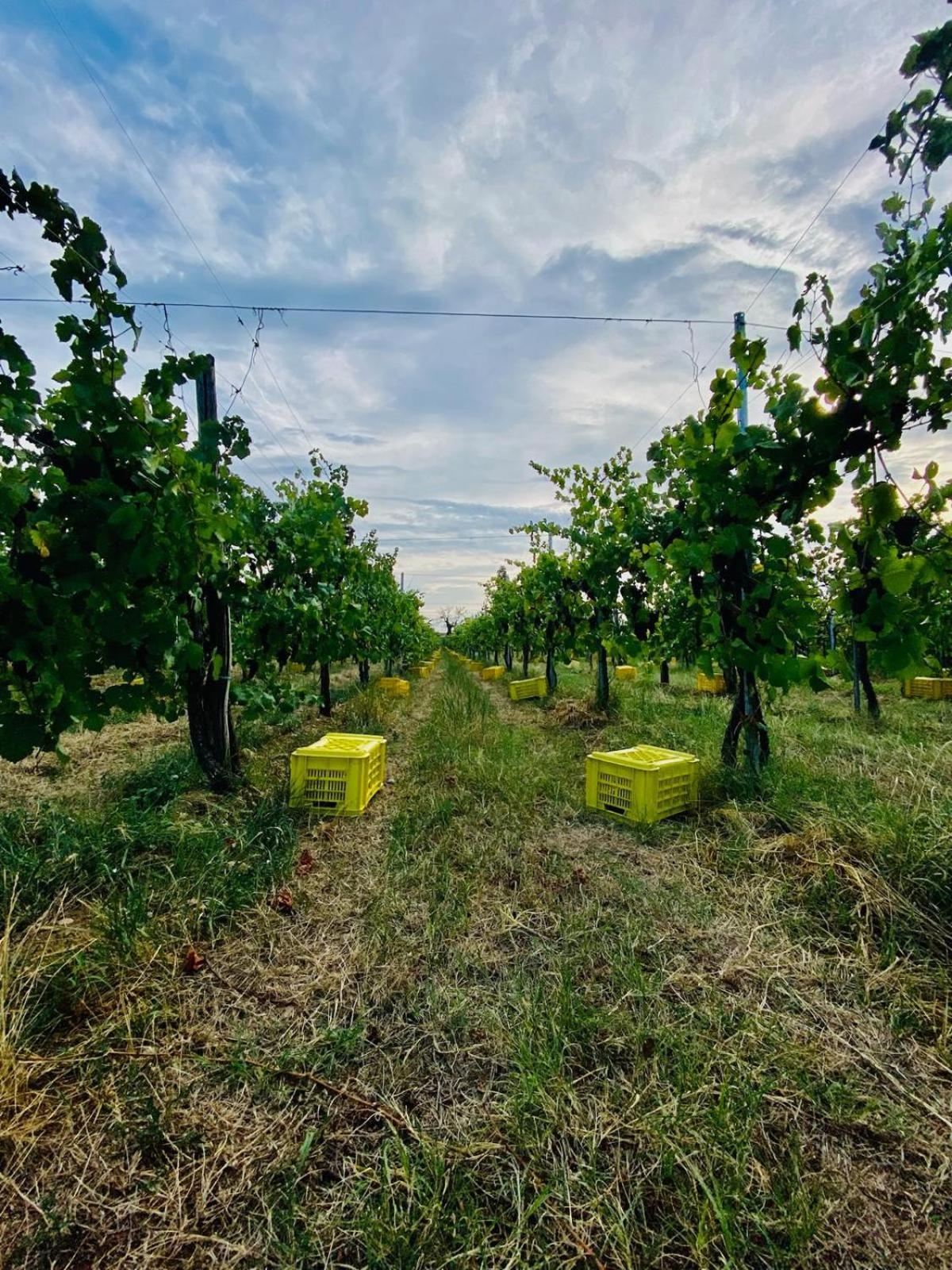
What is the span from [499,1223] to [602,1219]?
249 mm

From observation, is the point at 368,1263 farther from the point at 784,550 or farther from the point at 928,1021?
the point at 784,550

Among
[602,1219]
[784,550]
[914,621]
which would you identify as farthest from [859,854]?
[602,1219]

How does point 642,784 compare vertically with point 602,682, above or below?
below

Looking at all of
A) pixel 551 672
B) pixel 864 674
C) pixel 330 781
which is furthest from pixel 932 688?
pixel 330 781

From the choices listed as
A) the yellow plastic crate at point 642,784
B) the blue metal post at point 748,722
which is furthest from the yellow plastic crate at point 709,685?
the yellow plastic crate at point 642,784

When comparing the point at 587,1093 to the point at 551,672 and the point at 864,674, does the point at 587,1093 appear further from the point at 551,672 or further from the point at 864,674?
the point at 551,672

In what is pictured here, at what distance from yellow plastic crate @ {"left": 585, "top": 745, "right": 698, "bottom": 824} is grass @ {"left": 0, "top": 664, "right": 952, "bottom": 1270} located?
0.38m

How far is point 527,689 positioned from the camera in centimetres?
1138

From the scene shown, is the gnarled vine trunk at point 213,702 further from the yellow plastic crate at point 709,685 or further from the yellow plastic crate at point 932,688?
the yellow plastic crate at point 932,688

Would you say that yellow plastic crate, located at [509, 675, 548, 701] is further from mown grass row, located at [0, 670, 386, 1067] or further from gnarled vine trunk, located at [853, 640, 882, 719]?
mown grass row, located at [0, 670, 386, 1067]

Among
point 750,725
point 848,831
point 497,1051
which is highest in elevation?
point 750,725

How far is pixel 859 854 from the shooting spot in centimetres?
280

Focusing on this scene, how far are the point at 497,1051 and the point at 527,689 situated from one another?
31.7ft

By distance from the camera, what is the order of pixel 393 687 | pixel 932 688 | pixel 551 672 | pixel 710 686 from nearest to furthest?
pixel 932 688, pixel 393 687, pixel 551 672, pixel 710 686
